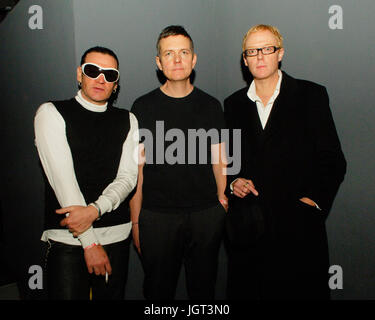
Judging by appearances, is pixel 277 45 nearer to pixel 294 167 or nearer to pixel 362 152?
pixel 294 167

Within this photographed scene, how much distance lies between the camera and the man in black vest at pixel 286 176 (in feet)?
7.17

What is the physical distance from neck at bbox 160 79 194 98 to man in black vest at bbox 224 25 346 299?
449 mm

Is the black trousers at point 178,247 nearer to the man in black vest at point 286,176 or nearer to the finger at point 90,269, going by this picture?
the man in black vest at point 286,176

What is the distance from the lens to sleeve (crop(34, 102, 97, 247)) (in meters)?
1.84

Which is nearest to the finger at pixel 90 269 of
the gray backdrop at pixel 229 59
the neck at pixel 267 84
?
the gray backdrop at pixel 229 59

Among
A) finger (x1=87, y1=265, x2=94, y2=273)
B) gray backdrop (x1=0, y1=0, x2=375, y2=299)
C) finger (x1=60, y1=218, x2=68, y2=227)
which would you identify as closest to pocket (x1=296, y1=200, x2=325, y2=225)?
gray backdrop (x1=0, y1=0, x2=375, y2=299)

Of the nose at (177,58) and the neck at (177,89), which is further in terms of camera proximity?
the neck at (177,89)

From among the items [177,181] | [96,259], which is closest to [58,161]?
[96,259]

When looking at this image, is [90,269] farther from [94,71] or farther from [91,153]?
[94,71]

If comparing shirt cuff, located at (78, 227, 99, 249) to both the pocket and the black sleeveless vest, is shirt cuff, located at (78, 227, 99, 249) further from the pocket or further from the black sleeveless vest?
the pocket

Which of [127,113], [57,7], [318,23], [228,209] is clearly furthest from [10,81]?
[318,23]

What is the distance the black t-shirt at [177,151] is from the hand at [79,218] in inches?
19.7

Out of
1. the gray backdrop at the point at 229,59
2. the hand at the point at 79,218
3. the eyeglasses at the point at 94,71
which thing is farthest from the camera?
the gray backdrop at the point at 229,59

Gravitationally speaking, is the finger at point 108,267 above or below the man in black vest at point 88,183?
below
